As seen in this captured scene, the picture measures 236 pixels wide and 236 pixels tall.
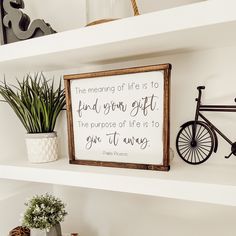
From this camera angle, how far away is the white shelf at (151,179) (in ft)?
1.47

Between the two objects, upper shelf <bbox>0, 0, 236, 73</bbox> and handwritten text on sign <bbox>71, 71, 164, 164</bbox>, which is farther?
handwritten text on sign <bbox>71, 71, 164, 164</bbox>

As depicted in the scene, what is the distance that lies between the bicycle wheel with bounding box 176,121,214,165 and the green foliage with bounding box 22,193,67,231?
1.27 ft

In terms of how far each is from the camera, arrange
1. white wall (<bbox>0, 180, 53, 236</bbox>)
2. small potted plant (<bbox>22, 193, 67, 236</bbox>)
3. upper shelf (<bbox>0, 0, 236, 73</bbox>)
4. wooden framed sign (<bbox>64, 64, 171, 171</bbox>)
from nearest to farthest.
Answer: upper shelf (<bbox>0, 0, 236, 73</bbox>)
wooden framed sign (<bbox>64, 64, 171, 171</bbox>)
small potted plant (<bbox>22, 193, 67, 236</bbox>)
white wall (<bbox>0, 180, 53, 236</bbox>)

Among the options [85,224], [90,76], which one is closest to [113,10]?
[90,76]

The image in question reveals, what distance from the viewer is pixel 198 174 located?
0.52 metres

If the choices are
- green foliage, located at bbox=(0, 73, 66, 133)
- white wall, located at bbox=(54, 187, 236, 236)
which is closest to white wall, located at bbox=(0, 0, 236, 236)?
white wall, located at bbox=(54, 187, 236, 236)

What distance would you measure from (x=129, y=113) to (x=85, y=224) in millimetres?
491

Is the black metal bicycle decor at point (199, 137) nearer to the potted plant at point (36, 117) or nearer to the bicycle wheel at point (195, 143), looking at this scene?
the bicycle wheel at point (195, 143)

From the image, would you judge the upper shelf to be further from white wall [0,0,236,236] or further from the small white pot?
the small white pot

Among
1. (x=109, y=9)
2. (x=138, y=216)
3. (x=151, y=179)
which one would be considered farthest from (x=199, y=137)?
(x=109, y=9)

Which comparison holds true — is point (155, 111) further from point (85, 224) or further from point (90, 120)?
point (85, 224)

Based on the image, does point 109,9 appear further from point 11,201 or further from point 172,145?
point 11,201

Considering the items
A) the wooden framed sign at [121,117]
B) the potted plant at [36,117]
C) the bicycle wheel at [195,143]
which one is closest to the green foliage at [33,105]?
the potted plant at [36,117]

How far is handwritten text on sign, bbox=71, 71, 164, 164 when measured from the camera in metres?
0.56
